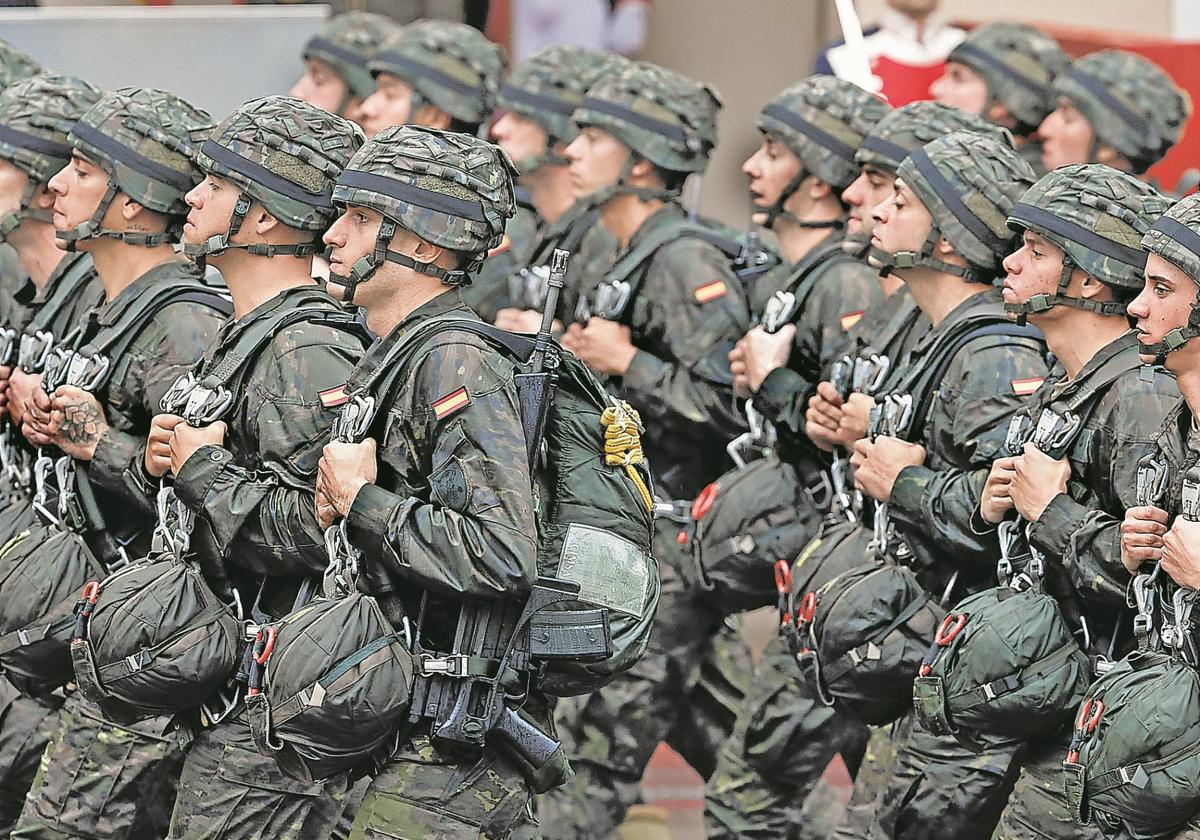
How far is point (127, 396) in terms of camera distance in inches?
254

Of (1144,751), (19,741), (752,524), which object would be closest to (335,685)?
(1144,751)

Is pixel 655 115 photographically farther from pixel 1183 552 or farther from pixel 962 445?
pixel 1183 552

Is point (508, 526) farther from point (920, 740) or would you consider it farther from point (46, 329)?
point (46, 329)

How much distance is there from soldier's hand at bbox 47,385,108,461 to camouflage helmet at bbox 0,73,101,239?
46.4 inches

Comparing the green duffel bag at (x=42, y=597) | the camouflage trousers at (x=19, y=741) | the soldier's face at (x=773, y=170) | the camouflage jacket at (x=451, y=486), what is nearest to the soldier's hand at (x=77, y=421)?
the green duffel bag at (x=42, y=597)

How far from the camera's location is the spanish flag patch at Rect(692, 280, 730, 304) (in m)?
7.88

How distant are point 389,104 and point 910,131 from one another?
3216mm

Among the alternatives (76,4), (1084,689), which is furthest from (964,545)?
(76,4)

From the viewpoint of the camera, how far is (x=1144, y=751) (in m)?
5.06

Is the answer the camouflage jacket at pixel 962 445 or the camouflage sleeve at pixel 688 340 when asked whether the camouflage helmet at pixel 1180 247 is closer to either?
the camouflage jacket at pixel 962 445

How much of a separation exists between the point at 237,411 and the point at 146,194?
1.21m

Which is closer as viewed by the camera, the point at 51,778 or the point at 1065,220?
the point at 1065,220

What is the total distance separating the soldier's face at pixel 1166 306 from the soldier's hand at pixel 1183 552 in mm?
406

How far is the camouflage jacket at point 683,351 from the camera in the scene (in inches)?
309
